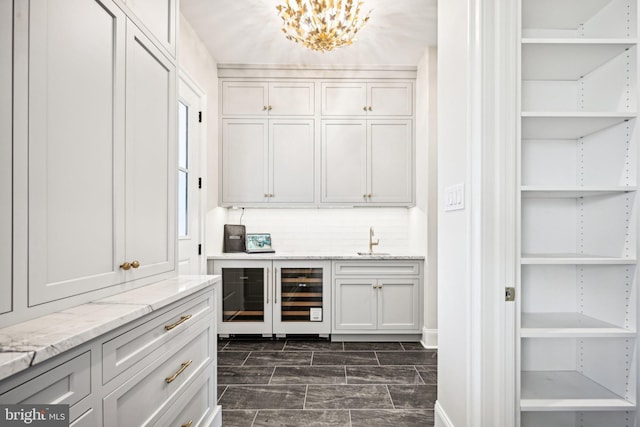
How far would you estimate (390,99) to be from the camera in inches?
156

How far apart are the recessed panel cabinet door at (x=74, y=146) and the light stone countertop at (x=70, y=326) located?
77 mm

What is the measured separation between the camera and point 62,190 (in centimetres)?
116

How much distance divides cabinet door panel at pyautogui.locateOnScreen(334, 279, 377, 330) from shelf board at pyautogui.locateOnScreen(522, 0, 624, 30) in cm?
253

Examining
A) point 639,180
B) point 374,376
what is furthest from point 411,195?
point 639,180

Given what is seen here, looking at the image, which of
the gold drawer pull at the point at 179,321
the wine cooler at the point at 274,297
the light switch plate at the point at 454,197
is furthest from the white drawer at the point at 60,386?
the wine cooler at the point at 274,297

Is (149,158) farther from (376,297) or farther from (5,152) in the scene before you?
(376,297)

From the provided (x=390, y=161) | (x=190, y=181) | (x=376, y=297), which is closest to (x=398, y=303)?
(x=376, y=297)

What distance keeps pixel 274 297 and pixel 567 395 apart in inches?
101

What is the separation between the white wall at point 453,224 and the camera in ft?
5.72

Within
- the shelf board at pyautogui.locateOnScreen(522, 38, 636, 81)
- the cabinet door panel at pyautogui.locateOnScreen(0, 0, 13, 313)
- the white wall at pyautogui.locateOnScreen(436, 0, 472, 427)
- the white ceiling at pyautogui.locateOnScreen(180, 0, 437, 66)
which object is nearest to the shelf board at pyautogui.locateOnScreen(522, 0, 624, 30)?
the shelf board at pyautogui.locateOnScreen(522, 38, 636, 81)

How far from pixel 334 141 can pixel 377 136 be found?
0.46 metres

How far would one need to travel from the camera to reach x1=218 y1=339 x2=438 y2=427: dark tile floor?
2.28 meters

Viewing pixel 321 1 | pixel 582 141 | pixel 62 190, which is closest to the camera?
pixel 62 190

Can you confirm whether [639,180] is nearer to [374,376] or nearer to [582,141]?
[582,141]
